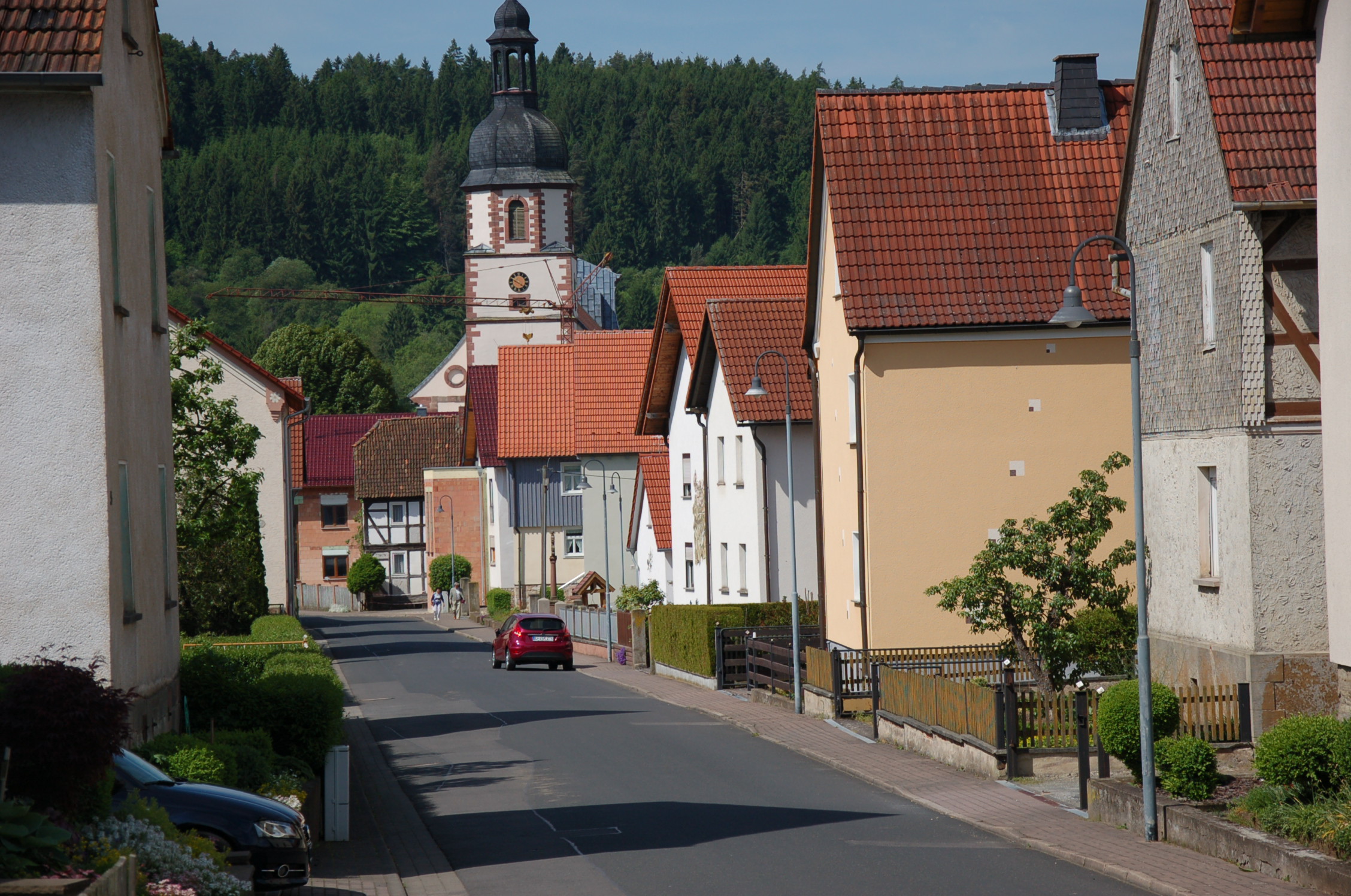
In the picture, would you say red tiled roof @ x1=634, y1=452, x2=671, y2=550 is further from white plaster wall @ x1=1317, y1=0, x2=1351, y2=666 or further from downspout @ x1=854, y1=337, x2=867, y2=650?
white plaster wall @ x1=1317, y1=0, x2=1351, y2=666

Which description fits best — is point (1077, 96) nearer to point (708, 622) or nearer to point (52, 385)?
point (708, 622)

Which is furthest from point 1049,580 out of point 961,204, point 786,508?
point 786,508

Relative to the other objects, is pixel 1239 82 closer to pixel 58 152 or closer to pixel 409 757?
pixel 58 152

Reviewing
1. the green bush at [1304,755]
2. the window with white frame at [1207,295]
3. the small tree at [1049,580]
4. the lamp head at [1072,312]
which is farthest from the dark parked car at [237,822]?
the window with white frame at [1207,295]

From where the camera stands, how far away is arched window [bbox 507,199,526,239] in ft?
316

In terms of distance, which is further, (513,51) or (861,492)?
(513,51)

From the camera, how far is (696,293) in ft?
141

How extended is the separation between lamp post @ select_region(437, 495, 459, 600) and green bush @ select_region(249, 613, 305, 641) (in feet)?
137

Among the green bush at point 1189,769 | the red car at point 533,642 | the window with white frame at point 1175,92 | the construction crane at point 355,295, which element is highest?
the construction crane at point 355,295

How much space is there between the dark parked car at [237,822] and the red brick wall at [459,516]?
73507 millimetres

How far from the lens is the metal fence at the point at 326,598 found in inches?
3563

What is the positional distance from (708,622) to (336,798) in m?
19.9

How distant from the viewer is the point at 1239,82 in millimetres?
18875

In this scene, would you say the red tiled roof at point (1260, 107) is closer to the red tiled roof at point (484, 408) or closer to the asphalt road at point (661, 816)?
the asphalt road at point (661, 816)
